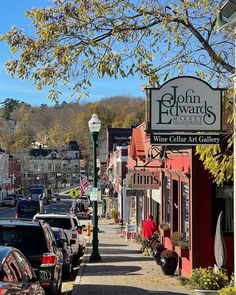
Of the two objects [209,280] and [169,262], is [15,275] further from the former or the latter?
[169,262]

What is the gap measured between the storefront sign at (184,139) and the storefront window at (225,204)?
5.02 meters

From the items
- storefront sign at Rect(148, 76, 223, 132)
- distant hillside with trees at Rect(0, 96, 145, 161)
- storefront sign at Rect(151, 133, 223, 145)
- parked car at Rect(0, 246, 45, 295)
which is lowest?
parked car at Rect(0, 246, 45, 295)

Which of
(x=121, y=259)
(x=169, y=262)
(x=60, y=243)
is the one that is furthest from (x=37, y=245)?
(x=121, y=259)

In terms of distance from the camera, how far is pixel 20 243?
1105cm

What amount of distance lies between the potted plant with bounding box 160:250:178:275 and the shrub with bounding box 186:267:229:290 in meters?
3.86

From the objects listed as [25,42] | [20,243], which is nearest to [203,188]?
[20,243]

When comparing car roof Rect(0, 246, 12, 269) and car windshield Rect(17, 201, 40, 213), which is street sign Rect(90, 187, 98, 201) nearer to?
car roof Rect(0, 246, 12, 269)

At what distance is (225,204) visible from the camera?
14367 millimetres

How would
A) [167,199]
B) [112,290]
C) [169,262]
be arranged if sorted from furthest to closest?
[167,199] < [169,262] < [112,290]

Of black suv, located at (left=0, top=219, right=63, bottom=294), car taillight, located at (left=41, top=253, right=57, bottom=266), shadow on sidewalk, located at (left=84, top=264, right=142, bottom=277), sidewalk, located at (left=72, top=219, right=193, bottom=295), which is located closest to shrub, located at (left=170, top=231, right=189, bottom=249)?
sidewalk, located at (left=72, top=219, right=193, bottom=295)

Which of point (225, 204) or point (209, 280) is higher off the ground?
point (225, 204)

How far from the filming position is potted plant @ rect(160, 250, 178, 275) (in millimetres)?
14922

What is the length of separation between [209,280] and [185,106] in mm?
3321

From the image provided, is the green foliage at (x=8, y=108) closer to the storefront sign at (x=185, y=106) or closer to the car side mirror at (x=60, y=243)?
the car side mirror at (x=60, y=243)
